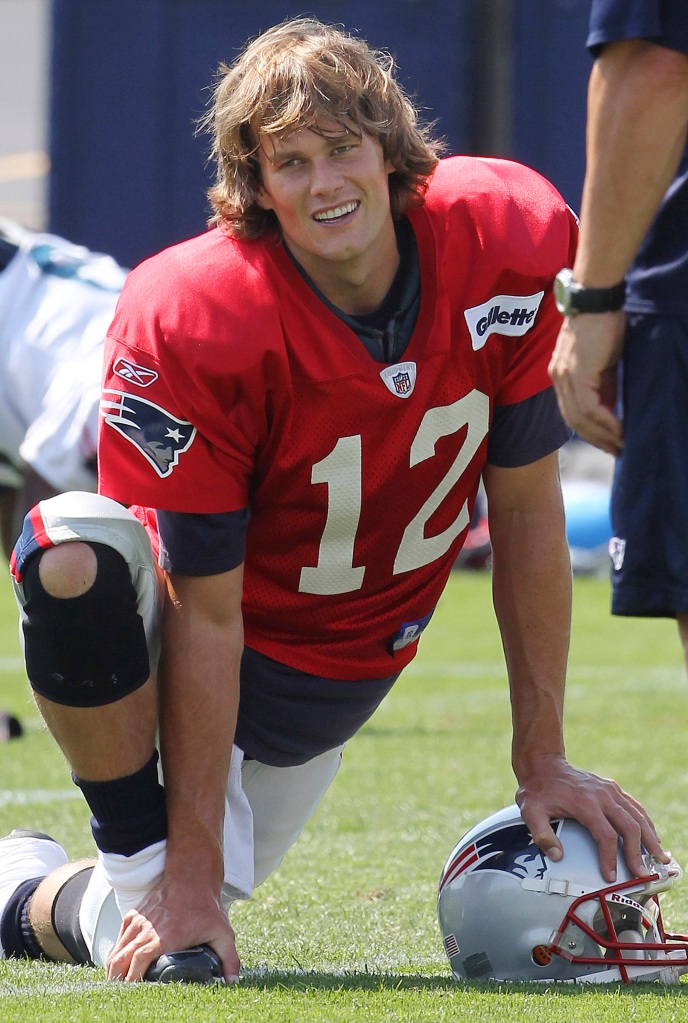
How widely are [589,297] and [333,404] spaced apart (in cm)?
44

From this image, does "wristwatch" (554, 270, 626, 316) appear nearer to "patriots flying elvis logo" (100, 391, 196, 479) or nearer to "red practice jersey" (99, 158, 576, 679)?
"red practice jersey" (99, 158, 576, 679)

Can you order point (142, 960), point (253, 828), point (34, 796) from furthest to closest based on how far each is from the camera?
1. point (34, 796)
2. point (253, 828)
3. point (142, 960)

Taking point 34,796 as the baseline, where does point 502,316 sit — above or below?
above

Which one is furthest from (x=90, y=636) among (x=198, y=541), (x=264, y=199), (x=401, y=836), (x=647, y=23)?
(x=401, y=836)

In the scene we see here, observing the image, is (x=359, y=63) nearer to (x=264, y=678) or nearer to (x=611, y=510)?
(x=611, y=510)

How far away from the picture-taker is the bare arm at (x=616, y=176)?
5.81ft

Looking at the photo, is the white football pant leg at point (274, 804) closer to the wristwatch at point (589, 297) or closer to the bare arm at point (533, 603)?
the bare arm at point (533, 603)

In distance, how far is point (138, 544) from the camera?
7.04 feet

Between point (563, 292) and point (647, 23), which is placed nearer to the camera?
point (647, 23)

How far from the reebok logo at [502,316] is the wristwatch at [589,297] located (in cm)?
37

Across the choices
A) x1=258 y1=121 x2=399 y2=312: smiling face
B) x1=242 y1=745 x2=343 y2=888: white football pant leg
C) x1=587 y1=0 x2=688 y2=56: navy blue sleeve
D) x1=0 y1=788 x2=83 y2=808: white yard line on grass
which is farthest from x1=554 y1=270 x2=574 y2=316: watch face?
x1=0 y1=788 x2=83 y2=808: white yard line on grass

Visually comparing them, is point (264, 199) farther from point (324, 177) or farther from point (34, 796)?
point (34, 796)

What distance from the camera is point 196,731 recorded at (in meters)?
2.17

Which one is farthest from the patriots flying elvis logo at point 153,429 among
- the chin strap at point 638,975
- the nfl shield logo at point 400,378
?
the chin strap at point 638,975
